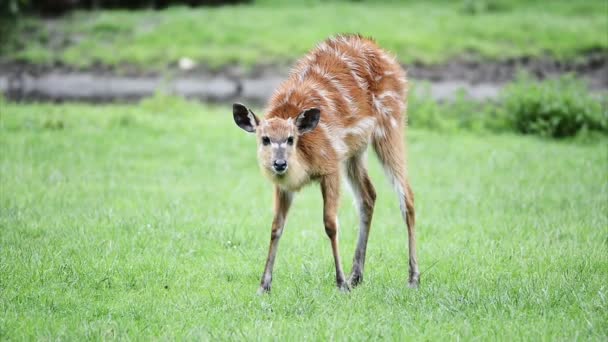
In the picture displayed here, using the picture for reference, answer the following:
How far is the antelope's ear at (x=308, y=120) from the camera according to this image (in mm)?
6949

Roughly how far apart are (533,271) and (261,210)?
3.74m

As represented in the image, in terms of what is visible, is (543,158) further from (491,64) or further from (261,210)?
(491,64)

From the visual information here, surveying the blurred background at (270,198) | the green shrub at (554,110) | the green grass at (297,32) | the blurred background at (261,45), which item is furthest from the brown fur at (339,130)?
the green grass at (297,32)

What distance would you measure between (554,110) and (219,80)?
1003 centimetres

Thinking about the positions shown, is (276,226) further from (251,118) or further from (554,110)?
(554,110)

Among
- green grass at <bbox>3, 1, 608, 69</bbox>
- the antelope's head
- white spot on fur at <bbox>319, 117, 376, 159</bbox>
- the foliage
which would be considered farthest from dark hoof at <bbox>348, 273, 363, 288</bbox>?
green grass at <bbox>3, 1, 608, 69</bbox>

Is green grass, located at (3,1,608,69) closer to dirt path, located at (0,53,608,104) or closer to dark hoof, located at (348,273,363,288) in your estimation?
dirt path, located at (0,53,608,104)

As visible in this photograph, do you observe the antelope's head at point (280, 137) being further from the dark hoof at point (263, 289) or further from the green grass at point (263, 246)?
the green grass at point (263, 246)

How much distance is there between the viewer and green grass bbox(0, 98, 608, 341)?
6.17m

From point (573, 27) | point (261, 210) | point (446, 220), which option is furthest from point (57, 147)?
point (573, 27)

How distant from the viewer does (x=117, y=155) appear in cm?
1310

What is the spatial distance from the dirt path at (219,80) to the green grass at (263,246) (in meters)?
6.74

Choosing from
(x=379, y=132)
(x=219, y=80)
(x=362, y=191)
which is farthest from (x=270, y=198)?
(x=219, y=80)

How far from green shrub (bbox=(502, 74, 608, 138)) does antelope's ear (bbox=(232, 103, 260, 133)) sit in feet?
29.6
